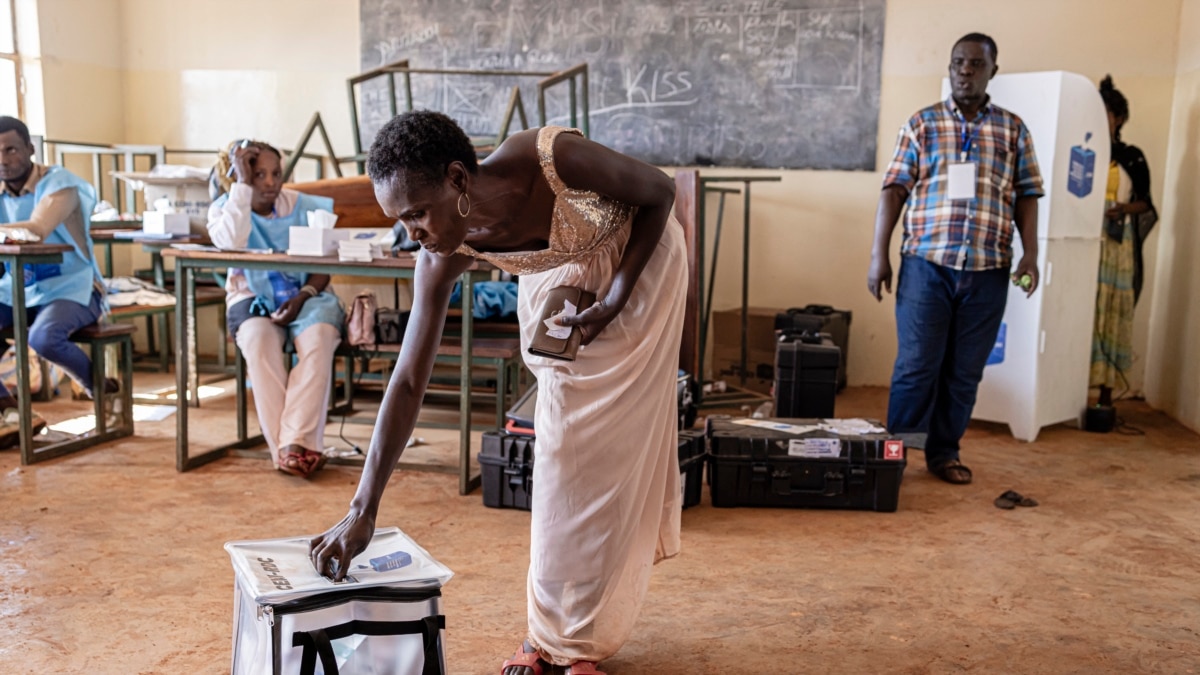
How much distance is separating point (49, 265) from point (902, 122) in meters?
4.90

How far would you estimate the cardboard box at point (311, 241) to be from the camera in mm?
4094

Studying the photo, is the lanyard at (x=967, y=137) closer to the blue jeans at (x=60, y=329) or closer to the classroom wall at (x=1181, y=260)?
the classroom wall at (x=1181, y=260)

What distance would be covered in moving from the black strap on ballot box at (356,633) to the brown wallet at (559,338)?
0.61 meters

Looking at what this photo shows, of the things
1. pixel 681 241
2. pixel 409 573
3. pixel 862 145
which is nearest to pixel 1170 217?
pixel 862 145

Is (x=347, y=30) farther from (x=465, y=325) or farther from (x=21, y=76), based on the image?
(x=465, y=325)

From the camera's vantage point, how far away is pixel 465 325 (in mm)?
3893

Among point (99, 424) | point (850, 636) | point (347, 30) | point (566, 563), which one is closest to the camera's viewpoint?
point (566, 563)

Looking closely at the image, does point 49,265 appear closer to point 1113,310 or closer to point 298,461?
point 298,461

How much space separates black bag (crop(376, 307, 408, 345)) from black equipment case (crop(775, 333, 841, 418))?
1.74 metres

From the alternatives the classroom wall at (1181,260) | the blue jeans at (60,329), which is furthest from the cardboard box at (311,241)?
the classroom wall at (1181,260)

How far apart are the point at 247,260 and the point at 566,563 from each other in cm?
246

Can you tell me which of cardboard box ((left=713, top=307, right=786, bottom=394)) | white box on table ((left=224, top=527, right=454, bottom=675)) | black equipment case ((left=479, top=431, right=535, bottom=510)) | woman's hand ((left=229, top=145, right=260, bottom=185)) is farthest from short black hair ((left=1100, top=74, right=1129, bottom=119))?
white box on table ((left=224, top=527, right=454, bottom=675))

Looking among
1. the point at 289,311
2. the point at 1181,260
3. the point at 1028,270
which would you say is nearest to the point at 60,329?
the point at 289,311

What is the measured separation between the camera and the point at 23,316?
4.15 m
